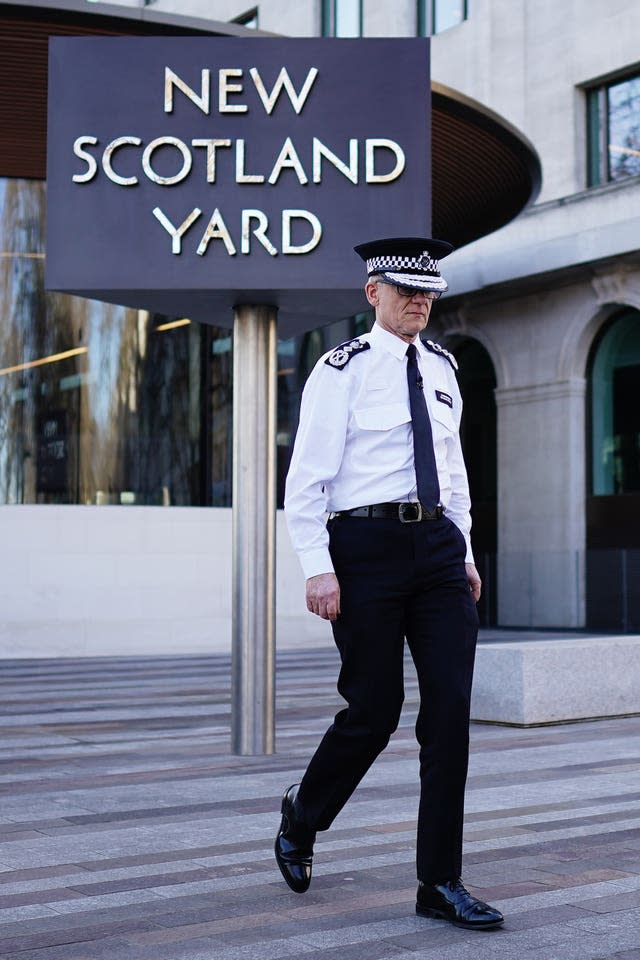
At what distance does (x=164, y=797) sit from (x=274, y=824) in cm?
97

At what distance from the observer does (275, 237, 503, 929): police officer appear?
4.28m

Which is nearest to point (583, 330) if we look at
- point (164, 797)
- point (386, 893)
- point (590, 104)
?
point (590, 104)

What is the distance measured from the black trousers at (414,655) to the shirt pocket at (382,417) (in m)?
0.33

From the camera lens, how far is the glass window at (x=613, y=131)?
964 inches

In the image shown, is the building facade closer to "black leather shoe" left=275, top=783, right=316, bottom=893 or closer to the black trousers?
the black trousers

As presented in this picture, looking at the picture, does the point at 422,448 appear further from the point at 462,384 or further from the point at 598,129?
the point at 462,384

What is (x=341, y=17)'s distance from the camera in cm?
3008

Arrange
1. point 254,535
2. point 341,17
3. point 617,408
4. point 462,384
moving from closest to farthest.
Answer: point 254,535 < point 617,408 < point 462,384 < point 341,17

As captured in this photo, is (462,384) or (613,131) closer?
(613,131)

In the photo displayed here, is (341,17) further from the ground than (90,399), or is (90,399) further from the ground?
(341,17)

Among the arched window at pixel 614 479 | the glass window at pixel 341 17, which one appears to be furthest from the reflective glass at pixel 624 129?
the glass window at pixel 341 17

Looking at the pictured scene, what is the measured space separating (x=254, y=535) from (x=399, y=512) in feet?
12.4

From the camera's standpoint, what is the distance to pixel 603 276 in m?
24.5

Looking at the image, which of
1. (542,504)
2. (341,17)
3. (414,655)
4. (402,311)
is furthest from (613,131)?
(414,655)
